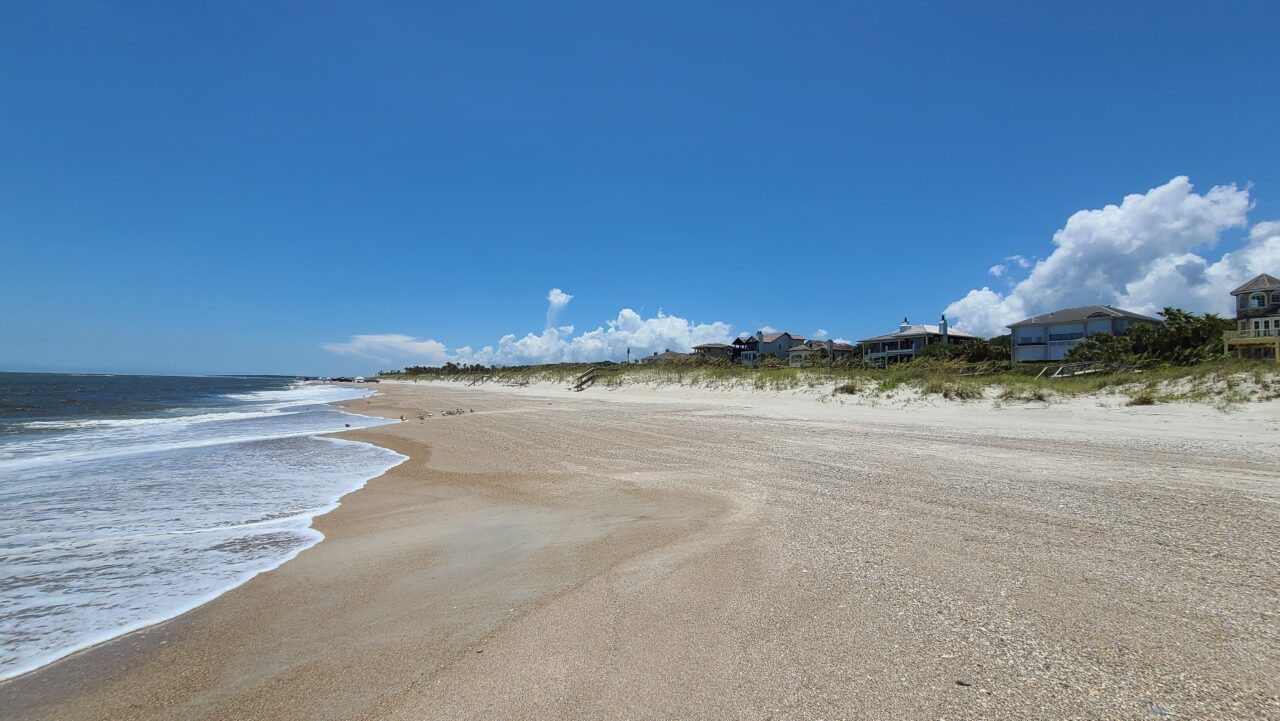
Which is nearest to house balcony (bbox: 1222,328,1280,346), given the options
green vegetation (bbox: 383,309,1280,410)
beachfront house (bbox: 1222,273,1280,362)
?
beachfront house (bbox: 1222,273,1280,362)

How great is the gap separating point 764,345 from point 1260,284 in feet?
170

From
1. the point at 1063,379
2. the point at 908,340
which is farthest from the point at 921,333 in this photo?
the point at 1063,379

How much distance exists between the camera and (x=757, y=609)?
133 inches

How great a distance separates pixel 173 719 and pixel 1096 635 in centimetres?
463

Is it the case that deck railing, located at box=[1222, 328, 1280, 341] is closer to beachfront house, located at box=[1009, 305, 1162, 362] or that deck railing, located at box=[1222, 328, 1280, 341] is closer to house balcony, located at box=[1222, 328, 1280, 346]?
house balcony, located at box=[1222, 328, 1280, 346]

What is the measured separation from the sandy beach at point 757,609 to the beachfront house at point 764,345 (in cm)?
7636

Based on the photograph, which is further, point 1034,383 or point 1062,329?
point 1062,329

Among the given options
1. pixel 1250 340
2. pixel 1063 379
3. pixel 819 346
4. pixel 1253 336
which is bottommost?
pixel 1063 379

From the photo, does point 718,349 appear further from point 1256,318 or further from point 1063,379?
point 1063,379

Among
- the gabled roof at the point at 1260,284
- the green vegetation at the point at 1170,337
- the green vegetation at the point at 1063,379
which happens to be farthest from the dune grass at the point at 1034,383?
the gabled roof at the point at 1260,284

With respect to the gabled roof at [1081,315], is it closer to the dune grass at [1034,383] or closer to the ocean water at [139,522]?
the dune grass at [1034,383]

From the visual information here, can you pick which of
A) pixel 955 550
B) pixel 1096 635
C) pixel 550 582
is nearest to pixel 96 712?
pixel 550 582

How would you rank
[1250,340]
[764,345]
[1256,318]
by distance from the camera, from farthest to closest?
[764,345] → [1256,318] → [1250,340]

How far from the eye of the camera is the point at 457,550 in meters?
5.06
